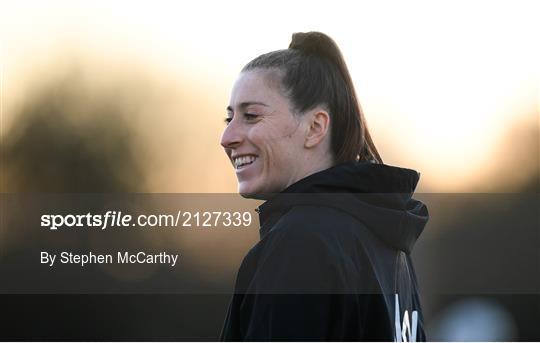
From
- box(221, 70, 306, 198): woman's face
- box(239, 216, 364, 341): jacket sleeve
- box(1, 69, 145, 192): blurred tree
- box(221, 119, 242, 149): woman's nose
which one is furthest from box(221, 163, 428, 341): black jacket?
box(1, 69, 145, 192): blurred tree

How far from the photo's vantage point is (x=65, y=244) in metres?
8.66

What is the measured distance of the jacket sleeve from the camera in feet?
7.54

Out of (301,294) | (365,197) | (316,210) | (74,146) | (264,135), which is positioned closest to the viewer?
(301,294)

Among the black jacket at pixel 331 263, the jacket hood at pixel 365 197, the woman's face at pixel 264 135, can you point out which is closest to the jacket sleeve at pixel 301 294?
the black jacket at pixel 331 263

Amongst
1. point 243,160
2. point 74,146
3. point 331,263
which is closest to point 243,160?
point 243,160

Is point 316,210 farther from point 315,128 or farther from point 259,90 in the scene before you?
point 259,90

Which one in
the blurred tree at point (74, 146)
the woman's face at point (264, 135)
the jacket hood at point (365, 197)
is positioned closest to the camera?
the jacket hood at point (365, 197)

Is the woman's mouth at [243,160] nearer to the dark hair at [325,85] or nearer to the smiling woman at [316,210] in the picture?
the smiling woman at [316,210]

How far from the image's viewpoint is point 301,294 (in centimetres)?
230

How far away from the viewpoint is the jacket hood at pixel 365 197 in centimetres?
254


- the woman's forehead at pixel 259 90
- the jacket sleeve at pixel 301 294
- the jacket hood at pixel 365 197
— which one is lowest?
the jacket sleeve at pixel 301 294

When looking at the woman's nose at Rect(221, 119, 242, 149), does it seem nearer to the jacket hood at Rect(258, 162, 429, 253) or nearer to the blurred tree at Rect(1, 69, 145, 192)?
the jacket hood at Rect(258, 162, 429, 253)

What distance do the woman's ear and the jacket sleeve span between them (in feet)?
1.31

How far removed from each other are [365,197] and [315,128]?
27 cm
